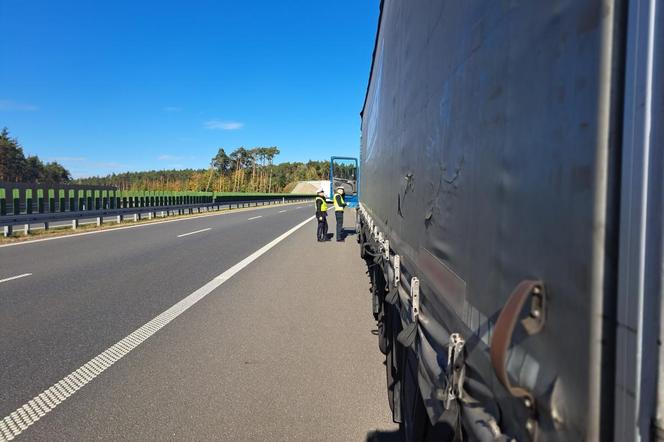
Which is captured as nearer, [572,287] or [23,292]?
[572,287]

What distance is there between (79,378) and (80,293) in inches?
139

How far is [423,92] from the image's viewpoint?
Answer: 94.5 inches

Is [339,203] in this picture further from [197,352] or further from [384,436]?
[384,436]

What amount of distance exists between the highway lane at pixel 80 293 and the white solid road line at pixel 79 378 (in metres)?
0.10

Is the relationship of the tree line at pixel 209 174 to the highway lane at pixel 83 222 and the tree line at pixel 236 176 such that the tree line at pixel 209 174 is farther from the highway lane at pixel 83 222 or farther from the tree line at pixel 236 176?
the highway lane at pixel 83 222

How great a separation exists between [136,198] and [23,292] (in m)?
21.2

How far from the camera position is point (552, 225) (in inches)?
35.9

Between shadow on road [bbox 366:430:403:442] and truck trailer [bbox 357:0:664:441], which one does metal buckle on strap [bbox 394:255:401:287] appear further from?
truck trailer [bbox 357:0:664:441]

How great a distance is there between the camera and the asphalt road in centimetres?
328

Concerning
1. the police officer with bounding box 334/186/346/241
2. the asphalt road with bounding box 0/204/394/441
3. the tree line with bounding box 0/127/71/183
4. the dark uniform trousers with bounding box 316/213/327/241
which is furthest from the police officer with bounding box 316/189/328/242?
the tree line with bounding box 0/127/71/183

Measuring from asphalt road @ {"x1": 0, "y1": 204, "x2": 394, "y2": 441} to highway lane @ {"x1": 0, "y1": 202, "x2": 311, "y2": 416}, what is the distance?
23mm

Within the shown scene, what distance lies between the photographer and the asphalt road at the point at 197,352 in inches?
129

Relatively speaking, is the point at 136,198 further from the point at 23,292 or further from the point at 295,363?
the point at 295,363

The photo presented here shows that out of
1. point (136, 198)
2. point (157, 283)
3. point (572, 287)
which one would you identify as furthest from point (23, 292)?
point (136, 198)
